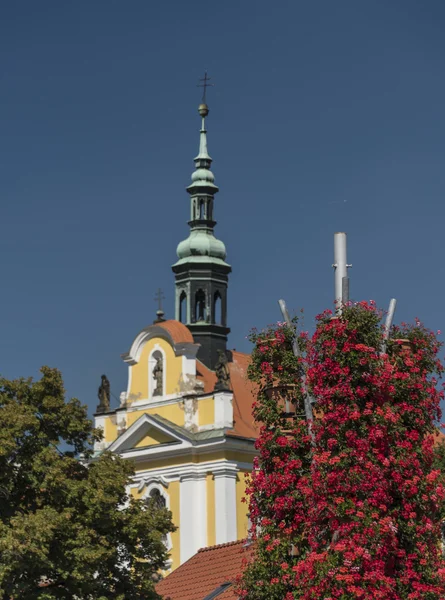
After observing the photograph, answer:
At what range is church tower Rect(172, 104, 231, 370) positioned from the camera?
5641cm

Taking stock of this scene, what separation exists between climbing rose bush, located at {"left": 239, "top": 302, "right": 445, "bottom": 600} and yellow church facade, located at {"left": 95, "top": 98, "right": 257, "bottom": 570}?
1061 inches

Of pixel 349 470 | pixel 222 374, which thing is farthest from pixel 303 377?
pixel 222 374

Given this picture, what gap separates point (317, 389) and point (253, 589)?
3.31 meters

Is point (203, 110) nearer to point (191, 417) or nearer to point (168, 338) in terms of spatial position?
point (168, 338)

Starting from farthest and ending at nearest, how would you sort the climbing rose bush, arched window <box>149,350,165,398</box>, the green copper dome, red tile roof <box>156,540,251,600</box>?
the green copper dome → arched window <box>149,350,165,398</box> → red tile roof <box>156,540,251,600</box> → the climbing rose bush

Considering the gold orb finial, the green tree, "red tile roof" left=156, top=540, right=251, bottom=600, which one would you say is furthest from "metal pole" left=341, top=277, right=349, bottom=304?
the gold orb finial

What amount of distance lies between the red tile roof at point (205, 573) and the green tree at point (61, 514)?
3.94 ft

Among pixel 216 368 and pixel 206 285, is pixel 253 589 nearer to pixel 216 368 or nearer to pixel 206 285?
pixel 216 368

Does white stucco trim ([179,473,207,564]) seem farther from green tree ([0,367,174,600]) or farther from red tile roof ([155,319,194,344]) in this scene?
green tree ([0,367,174,600])

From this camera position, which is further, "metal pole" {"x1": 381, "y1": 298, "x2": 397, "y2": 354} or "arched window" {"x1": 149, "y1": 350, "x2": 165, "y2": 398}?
"arched window" {"x1": 149, "y1": 350, "x2": 165, "y2": 398}

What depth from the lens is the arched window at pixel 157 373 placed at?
53906mm

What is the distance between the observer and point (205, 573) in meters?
33.1

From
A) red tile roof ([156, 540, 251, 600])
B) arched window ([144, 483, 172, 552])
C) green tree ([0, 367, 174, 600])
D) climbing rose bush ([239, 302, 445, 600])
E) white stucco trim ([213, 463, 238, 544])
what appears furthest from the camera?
arched window ([144, 483, 172, 552])

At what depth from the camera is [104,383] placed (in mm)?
56156
